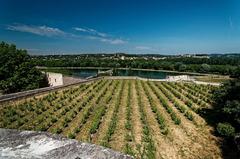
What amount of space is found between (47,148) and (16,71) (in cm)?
3680

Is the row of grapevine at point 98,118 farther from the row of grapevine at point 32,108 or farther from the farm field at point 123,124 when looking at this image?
the row of grapevine at point 32,108

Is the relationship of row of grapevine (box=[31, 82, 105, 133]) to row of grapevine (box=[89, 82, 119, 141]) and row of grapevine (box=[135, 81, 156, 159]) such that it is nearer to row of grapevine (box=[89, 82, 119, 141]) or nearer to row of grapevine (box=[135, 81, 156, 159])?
row of grapevine (box=[89, 82, 119, 141])

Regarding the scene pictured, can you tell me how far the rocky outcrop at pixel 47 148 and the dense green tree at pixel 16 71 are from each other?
34.0 metres

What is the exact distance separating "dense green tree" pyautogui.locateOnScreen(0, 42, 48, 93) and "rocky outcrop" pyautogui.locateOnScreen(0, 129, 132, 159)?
3398 cm

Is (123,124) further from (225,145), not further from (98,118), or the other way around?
(225,145)

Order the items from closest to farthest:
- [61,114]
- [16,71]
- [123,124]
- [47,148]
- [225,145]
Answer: [47,148]
[225,145]
[123,124]
[61,114]
[16,71]

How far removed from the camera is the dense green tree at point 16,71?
36069 millimetres

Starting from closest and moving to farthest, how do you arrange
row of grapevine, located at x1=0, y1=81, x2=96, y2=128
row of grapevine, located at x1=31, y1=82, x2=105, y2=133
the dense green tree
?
row of grapevine, located at x1=31, y1=82, x2=105, y2=133 < row of grapevine, located at x1=0, y1=81, x2=96, y2=128 < the dense green tree

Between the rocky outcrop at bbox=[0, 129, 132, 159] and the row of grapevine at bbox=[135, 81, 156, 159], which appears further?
the row of grapevine at bbox=[135, 81, 156, 159]

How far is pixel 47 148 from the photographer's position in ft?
12.8

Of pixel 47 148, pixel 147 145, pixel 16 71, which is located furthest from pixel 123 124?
pixel 16 71

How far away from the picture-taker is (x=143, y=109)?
86.2ft

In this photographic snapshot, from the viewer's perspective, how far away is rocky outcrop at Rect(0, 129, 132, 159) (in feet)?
12.1

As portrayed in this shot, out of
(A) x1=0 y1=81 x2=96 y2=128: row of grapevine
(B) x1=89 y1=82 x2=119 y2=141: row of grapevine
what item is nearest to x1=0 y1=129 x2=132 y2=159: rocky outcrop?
(B) x1=89 y1=82 x2=119 y2=141: row of grapevine
